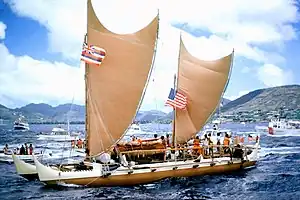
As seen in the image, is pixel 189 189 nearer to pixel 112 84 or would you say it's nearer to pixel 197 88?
pixel 112 84

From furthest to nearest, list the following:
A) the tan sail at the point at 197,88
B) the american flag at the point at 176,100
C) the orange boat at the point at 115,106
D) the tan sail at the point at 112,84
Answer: the tan sail at the point at 197,88 → the american flag at the point at 176,100 → the tan sail at the point at 112,84 → the orange boat at the point at 115,106

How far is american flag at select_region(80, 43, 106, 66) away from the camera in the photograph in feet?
106

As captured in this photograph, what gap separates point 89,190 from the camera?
30.6 m

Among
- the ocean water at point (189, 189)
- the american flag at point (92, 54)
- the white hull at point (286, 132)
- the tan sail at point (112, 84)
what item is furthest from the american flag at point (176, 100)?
the white hull at point (286, 132)

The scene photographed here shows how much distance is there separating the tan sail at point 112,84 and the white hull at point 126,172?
2.08 m

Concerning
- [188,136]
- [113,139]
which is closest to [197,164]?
[188,136]

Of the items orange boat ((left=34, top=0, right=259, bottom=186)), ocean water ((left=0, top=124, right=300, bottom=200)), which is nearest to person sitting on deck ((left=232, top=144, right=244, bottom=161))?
ocean water ((left=0, top=124, right=300, bottom=200))

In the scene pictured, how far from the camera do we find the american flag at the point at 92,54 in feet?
106

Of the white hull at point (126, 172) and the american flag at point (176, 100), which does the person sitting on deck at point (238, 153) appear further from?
the american flag at point (176, 100)

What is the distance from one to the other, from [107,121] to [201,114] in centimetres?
1065

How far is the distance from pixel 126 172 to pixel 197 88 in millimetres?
11791

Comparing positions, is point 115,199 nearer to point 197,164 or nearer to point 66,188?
point 66,188

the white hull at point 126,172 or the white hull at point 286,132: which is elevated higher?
the white hull at point 286,132

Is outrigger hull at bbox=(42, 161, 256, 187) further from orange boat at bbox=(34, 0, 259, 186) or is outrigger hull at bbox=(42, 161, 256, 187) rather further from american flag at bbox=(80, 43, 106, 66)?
american flag at bbox=(80, 43, 106, 66)
